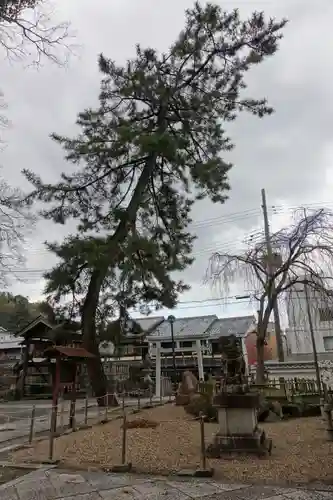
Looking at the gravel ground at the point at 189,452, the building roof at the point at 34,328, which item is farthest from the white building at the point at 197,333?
the gravel ground at the point at 189,452

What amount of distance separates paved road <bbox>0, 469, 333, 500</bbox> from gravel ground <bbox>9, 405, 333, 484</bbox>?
418mm

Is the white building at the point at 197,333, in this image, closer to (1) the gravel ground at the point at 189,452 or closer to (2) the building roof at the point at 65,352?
(1) the gravel ground at the point at 189,452

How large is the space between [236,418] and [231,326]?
21538 mm

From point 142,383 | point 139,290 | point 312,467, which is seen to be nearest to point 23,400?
point 142,383

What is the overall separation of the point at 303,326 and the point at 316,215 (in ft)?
13.4

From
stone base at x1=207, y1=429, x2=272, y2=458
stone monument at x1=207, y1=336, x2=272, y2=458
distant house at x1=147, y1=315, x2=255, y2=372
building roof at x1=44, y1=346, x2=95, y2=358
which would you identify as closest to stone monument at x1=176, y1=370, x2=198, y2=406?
building roof at x1=44, y1=346, x2=95, y2=358

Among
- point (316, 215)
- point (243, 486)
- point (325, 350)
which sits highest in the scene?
point (316, 215)

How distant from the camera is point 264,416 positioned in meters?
10.7

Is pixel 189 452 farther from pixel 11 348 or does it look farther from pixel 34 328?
pixel 11 348

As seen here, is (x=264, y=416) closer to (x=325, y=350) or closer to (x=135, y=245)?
(x=135, y=245)

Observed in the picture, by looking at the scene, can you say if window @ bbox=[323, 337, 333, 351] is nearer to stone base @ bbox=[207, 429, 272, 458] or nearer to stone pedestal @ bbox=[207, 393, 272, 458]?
stone pedestal @ bbox=[207, 393, 272, 458]

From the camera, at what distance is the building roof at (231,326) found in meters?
27.0

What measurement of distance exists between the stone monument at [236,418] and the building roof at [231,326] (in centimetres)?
1898

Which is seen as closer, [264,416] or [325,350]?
[264,416]
